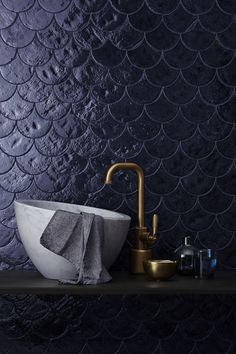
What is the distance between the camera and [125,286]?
7.39 feet

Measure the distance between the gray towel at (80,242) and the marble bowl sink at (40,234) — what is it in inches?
1.7

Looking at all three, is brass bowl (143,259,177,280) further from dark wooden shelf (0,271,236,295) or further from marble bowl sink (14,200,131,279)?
marble bowl sink (14,200,131,279)

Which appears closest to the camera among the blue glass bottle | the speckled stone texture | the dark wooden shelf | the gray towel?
the dark wooden shelf

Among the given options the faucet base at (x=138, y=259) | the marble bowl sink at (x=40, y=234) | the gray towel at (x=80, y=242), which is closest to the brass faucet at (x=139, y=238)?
the faucet base at (x=138, y=259)

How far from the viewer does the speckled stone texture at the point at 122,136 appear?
274cm

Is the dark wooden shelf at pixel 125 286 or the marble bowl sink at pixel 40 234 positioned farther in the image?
the marble bowl sink at pixel 40 234

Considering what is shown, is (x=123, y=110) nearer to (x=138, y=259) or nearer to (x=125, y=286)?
(x=138, y=259)

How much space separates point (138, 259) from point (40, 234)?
0.46m

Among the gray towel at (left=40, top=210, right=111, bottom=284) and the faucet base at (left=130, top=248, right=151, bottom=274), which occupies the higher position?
the gray towel at (left=40, top=210, right=111, bottom=284)

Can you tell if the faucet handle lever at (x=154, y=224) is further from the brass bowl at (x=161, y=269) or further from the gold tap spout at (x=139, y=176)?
the brass bowl at (x=161, y=269)

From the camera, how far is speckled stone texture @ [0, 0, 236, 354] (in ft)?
8.99

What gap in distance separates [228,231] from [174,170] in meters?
0.36

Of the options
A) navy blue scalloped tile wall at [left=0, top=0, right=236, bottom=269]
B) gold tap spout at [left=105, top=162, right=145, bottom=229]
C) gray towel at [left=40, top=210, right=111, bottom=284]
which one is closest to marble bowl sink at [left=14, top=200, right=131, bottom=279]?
gray towel at [left=40, top=210, right=111, bottom=284]

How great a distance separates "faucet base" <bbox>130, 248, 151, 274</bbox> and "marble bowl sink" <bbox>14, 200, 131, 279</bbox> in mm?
120
